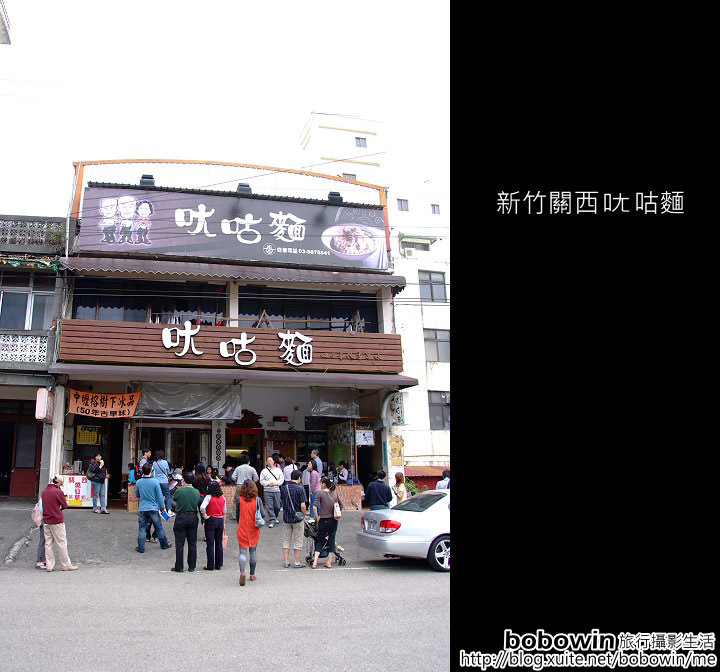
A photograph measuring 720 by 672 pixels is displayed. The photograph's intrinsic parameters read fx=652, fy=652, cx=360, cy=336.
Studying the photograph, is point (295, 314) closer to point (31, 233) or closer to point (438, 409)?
point (438, 409)

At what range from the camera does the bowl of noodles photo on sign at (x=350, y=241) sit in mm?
20828

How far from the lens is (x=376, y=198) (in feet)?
74.0

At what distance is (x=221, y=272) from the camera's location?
63.0 feet

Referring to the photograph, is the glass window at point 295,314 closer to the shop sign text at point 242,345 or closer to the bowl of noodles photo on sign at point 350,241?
the shop sign text at point 242,345

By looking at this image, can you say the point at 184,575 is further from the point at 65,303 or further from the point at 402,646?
the point at 65,303

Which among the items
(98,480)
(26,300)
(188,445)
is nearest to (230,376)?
(188,445)

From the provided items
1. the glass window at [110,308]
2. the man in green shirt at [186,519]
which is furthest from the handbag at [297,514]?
the glass window at [110,308]

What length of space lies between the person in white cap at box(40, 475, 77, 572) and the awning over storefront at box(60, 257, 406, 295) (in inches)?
342

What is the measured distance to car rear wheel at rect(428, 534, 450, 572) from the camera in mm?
10594

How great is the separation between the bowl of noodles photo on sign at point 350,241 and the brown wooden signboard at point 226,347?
2649 mm

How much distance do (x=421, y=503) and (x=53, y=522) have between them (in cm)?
622

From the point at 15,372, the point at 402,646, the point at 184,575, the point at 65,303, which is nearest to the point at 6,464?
the point at 15,372

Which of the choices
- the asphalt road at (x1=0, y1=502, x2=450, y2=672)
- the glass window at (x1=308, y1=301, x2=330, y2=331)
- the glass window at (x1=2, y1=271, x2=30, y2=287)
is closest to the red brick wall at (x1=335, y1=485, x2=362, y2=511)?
the glass window at (x1=308, y1=301, x2=330, y2=331)
